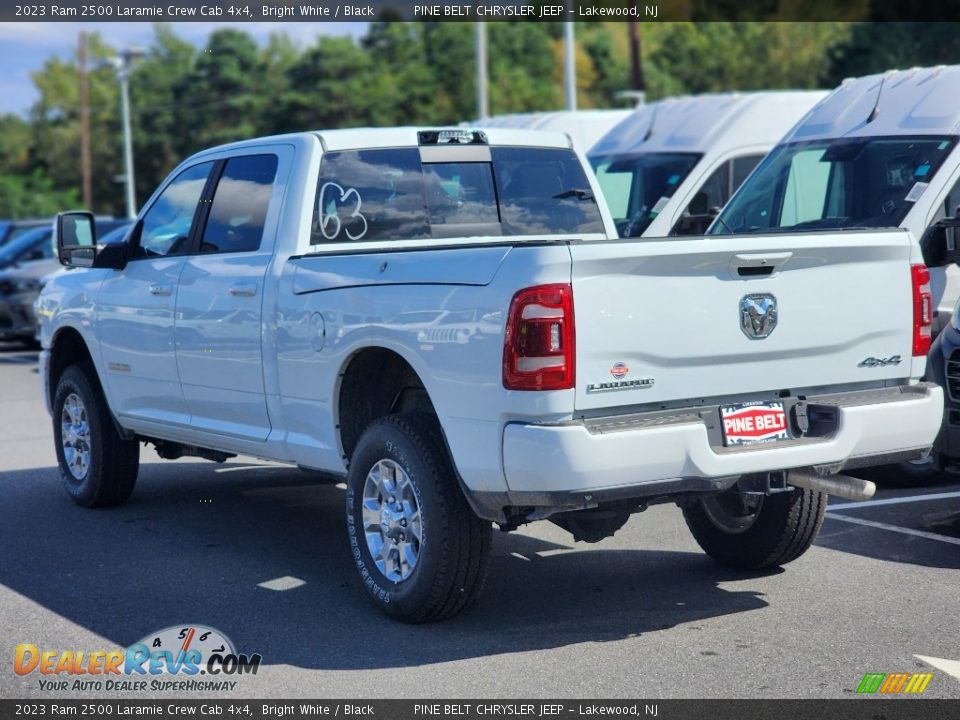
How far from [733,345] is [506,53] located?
232 feet

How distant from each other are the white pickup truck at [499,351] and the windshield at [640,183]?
4.97m

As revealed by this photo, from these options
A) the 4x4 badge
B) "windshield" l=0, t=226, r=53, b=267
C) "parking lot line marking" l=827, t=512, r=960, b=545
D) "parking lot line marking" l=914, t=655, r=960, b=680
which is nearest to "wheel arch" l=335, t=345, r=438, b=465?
the 4x4 badge

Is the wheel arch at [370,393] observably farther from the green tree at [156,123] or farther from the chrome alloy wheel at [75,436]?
the green tree at [156,123]

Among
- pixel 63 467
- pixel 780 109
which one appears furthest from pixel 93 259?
pixel 780 109

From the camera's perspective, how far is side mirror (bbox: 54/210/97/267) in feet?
27.3

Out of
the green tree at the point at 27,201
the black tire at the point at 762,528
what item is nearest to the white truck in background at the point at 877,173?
the black tire at the point at 762,528

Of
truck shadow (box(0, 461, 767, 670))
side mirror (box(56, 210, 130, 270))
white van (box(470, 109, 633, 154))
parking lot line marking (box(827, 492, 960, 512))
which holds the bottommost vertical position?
parking lot line marking (box(827, 492, 960, 512))

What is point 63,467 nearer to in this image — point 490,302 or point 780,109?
point 490,302

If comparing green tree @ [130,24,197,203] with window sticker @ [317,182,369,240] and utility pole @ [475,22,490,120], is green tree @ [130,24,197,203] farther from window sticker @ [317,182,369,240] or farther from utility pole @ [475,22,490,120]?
window sticker @ [317,182,369,240]

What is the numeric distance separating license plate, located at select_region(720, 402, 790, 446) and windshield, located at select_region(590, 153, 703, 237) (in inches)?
274

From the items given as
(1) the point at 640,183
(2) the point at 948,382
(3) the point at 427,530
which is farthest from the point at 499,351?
(1) the point at 640,183

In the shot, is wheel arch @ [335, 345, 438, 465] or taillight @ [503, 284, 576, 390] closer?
taillight @ [503, 284, 576, 390]

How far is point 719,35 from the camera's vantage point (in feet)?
196

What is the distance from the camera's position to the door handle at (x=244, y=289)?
6.78 metres
